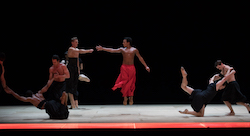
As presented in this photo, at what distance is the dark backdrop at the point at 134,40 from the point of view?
7.43 metres

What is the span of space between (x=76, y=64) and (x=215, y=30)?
3339 millimetres

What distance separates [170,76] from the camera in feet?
25.7

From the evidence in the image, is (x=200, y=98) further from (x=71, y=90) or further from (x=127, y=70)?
(x=71, y=90)

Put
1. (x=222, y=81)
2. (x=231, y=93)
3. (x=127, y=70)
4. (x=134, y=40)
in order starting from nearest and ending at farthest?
(x=222, y=81) → (x=231, y=93) → (x=127, y=70) → (x=134, y=40)

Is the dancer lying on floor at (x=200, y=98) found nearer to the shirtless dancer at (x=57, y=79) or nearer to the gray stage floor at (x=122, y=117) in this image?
the gray stage floor at (x=122, y=117)

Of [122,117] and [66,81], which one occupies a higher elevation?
[66,81]

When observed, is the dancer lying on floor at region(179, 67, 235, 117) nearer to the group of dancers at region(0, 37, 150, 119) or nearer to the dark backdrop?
the group of dancers at region(0, 37, 150, 119)

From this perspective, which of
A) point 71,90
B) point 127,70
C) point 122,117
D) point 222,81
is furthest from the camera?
point 127,70

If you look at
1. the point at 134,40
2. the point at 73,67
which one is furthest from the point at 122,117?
the point at 134,40

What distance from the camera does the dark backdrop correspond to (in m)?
7.43

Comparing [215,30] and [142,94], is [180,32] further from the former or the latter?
[142,94]

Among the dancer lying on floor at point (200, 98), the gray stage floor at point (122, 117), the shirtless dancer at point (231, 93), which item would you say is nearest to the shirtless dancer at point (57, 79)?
the gray stage floor at point (122, 117)

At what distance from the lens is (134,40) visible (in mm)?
7578

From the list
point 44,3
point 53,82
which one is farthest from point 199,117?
point 44,3
